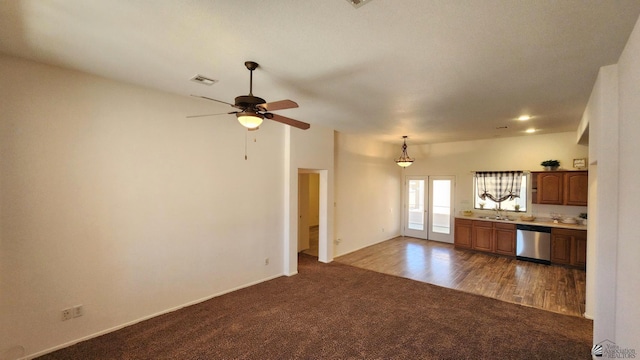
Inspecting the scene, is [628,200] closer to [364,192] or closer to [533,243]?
[533,243]

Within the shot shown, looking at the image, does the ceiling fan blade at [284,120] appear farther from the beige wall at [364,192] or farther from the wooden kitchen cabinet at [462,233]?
the wooden kitchen cabinet at [462,233]

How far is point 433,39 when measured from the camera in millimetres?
2158

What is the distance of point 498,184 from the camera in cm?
695

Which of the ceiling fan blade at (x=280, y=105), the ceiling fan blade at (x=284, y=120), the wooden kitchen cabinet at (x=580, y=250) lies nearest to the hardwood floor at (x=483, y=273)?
the wooden kitchen cabinet at (x=580, y=250)

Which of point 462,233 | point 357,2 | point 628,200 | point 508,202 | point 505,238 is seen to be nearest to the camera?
point 357,2

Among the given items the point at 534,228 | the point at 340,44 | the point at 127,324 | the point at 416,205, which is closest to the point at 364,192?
the point at 416,205

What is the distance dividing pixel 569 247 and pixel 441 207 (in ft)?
9.81

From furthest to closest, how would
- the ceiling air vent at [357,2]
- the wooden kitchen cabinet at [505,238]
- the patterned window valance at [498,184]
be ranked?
the patterned window valance at [498,184] < the wooden kitchen cabinet at [505,238] < the ceiling air vent at [357,2]

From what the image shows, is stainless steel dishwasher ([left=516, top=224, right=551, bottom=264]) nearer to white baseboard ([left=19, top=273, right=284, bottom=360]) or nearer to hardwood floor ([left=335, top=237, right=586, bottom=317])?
hardwood floor ([left=335, top=237, right=586, bottom=317])

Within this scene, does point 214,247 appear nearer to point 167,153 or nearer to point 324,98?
point 167,153

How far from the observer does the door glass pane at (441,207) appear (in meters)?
7.84

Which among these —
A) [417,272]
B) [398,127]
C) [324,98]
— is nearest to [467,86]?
[324,98]

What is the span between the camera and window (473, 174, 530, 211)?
6.63 m

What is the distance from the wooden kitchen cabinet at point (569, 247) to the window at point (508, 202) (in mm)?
1142
